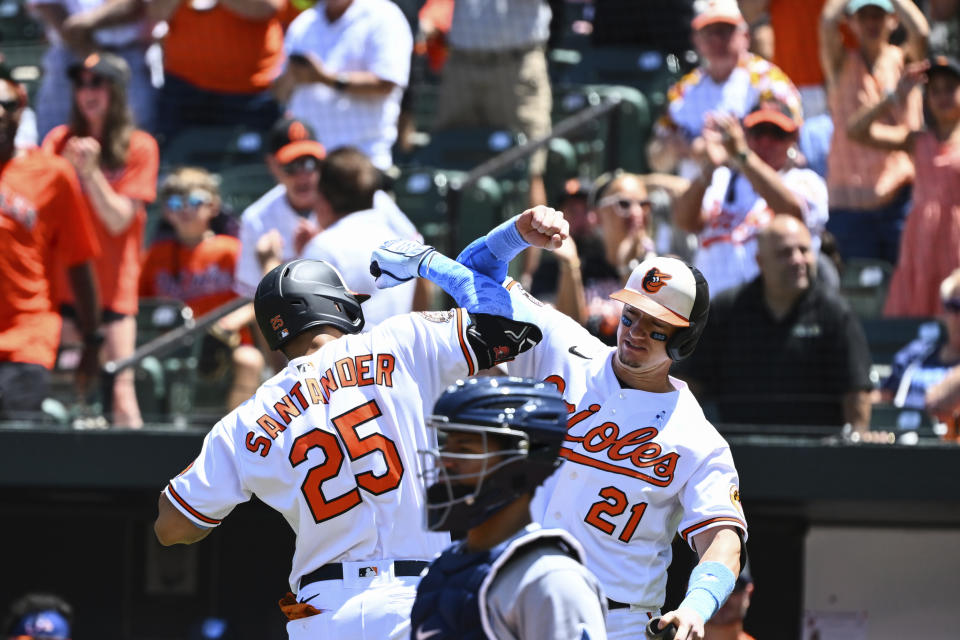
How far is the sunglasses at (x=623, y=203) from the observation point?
6.55 metres

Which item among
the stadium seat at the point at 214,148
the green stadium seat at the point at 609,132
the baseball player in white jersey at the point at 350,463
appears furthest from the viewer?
the stadium seat at the point at 214,148

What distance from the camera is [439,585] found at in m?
2.79

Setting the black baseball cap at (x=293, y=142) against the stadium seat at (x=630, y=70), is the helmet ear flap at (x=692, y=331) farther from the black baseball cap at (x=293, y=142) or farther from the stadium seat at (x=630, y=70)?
the stadium seat at (x=630, y=70)

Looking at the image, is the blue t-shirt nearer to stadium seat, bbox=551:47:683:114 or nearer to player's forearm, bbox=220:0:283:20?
stadium seat, bbox=551:47:683:114

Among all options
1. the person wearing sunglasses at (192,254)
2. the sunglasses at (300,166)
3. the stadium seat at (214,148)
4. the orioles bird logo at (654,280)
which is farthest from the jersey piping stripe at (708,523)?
the stadium seat at (214,148)

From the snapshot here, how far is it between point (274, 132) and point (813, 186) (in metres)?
2.47

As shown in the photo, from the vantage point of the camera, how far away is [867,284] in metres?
7.23

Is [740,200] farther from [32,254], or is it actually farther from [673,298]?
[32,254]

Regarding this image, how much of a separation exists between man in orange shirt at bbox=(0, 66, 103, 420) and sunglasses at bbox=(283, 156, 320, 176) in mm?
878

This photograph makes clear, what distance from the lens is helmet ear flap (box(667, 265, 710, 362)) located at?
397 centimetres

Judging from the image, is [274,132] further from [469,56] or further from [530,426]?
[530,426]

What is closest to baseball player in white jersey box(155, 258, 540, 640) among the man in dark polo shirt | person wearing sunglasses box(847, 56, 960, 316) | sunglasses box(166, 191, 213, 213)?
the man in dark polo shirt

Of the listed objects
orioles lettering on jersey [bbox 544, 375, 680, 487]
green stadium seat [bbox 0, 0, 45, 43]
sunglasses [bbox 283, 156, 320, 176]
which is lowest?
orioles lettering on jersey [bbox 544, 375, 680, 487]

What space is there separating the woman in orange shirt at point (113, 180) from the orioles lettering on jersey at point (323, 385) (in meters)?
3.24
